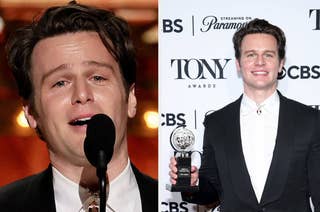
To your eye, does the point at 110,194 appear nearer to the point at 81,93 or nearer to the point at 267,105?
the point at 81,93

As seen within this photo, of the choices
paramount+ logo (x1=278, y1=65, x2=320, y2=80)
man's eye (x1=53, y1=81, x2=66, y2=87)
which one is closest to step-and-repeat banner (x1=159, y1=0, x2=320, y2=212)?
paramount+ logo (x1=278, y1=65, x2=320, y2=80)

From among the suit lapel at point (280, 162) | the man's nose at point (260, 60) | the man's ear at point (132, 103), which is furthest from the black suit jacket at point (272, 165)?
the man's ear at point (132, 103)

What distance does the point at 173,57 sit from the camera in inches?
90.4

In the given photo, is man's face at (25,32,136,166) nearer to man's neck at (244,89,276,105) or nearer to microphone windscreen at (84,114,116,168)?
man's neck at (244,89,276,105)

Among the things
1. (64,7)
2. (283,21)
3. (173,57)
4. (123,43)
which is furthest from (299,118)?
(64,7)

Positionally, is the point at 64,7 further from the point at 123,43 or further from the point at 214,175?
the point at 214,175

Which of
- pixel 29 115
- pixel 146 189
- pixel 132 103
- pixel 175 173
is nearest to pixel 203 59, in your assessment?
pixel 132 103

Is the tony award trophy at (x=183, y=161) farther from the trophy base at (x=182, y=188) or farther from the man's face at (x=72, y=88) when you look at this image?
the man's face at (x=72, y=88)

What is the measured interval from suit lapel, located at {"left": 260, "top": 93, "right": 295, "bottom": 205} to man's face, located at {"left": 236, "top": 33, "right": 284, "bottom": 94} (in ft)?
0.48

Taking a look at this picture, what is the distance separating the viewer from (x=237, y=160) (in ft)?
7.34

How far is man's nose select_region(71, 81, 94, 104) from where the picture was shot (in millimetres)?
2210

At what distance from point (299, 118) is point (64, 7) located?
3.26ft

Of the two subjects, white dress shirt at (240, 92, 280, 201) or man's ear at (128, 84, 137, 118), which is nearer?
white dress shirt at (240, 92, 280, 201)

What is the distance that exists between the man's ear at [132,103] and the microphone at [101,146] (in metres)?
0.77
